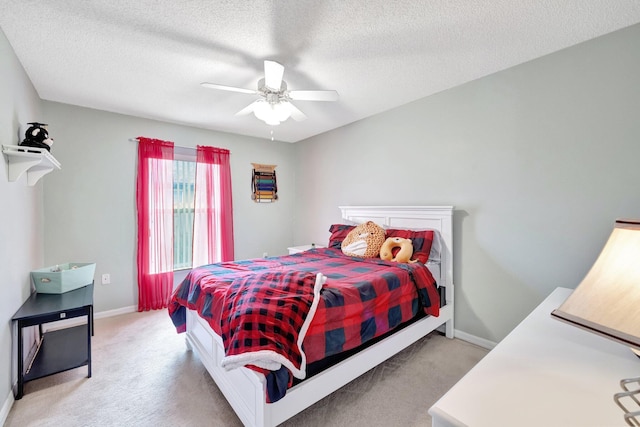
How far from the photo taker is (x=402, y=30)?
1813 millimetres

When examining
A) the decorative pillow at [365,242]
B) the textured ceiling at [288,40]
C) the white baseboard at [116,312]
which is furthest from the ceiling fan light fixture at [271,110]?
the white baseboard at [116,312]

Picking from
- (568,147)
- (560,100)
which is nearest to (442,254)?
(568,147)

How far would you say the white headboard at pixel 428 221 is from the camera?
8.68 feet

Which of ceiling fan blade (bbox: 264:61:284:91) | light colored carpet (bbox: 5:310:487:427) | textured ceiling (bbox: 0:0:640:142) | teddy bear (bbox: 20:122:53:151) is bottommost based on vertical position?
light colored carpet (bbox: 5:310:487:427)

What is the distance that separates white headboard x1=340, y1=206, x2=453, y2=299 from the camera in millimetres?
2645

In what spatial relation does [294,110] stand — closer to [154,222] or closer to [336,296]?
[336,296]

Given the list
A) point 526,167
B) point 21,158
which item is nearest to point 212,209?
point 21,158

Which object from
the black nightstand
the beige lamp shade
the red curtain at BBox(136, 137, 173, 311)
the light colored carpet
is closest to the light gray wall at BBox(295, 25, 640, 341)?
the light colored carpet

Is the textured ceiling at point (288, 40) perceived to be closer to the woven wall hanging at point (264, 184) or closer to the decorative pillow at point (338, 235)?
the decorative pillow at point (338, 235)

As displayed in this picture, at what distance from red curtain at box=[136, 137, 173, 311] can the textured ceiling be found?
2.72ft

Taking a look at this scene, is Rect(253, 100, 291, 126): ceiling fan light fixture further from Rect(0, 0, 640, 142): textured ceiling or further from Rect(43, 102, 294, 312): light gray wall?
Rect(43, 102, 294, 312): light gray wall

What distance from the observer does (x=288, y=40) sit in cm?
189

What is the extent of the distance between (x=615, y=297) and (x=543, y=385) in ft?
1.11

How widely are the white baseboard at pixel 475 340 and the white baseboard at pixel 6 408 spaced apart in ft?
11.3
